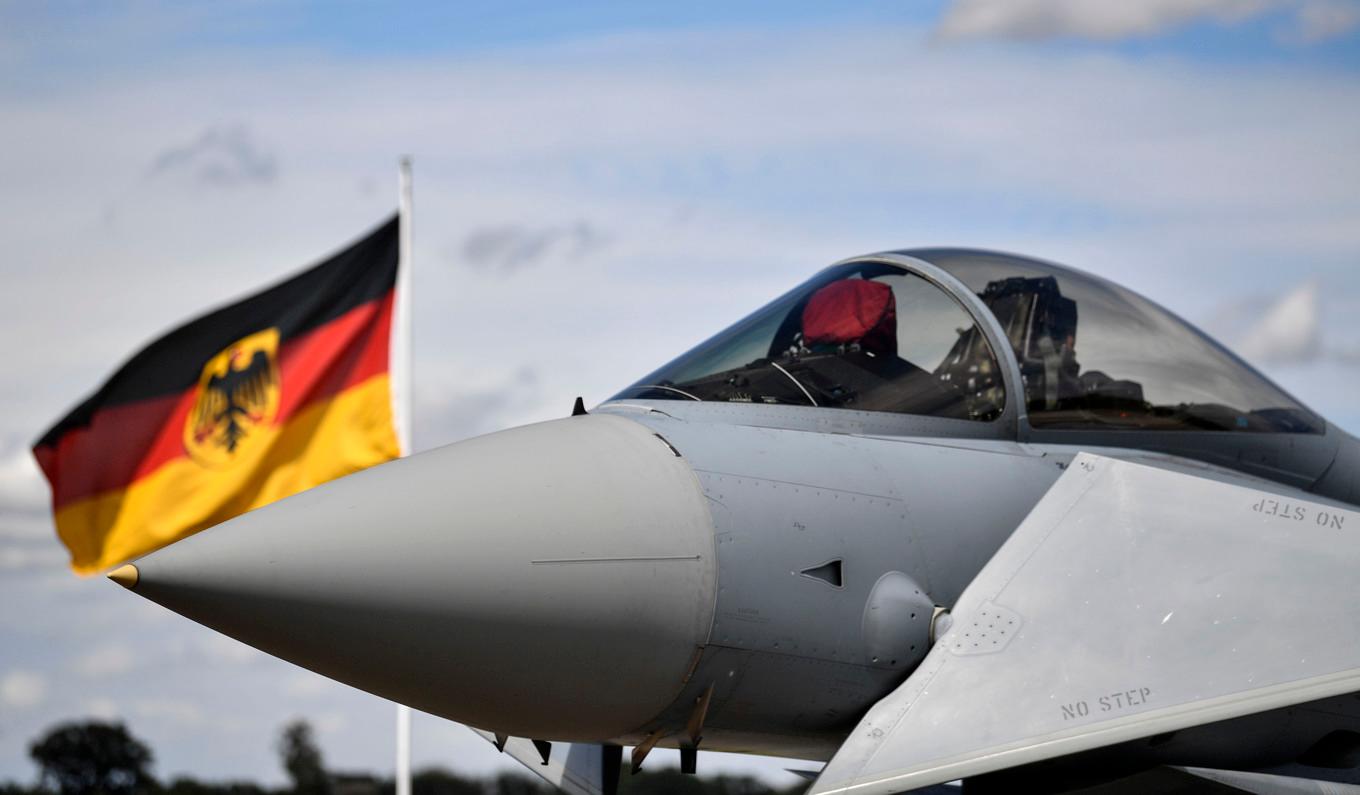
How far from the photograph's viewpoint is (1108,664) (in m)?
4.69

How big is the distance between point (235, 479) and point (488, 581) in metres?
11.7

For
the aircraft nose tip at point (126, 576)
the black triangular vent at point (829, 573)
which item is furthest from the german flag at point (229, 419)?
the aircraft nose tip at point (126, 576)

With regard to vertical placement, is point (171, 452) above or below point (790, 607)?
above

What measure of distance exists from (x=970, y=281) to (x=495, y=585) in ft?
8.31

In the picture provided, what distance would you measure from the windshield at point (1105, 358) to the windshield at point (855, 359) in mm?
189

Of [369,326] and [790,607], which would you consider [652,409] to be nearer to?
[790,607]

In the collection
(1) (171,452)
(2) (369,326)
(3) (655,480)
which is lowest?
(3) (655,480)

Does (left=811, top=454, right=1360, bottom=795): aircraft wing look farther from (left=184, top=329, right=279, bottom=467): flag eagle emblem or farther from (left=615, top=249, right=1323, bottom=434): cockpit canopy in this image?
(left=184, top=329, right=279, bottom=467): flag eagle emblem

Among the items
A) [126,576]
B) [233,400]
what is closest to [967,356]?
[126,576]

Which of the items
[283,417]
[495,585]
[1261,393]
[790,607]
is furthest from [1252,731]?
[283,417]

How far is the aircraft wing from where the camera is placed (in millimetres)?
4566

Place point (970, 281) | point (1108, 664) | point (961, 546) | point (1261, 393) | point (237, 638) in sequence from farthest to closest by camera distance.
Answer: point (1261, 393)
point (970, 281)
point (961, 546)
point (1108, 664)
point (237, 638)

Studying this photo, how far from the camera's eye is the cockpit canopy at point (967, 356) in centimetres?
573

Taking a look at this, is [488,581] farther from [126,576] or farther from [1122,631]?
[1122,631]
